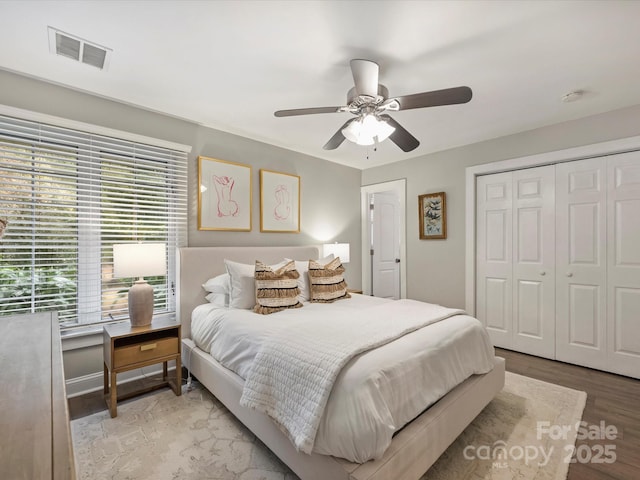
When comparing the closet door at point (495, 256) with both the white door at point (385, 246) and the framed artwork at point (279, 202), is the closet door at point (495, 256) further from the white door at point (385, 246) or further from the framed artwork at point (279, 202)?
the framed artwork at point (279, 202)

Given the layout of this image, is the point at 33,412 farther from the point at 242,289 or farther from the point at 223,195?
the point at 223,195

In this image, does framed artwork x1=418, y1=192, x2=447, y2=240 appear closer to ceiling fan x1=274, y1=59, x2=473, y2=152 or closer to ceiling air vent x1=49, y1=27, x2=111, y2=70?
ceiling fan x1=274, y1=59, x2=473, y2=152

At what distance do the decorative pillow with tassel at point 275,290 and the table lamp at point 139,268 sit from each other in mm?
753

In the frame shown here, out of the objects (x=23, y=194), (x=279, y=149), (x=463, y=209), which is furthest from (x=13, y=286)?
(x=463, y=209)

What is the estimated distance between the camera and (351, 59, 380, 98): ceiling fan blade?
1.75 metres

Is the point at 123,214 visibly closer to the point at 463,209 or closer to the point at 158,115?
the point at 158,115

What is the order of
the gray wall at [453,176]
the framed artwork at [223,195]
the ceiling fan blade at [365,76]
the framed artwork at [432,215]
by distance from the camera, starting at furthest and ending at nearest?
1. the framed artwork at [432,215]
2. the framed artwork at [223,195]
3. the gray wall at [453,176]
4. the ceiling fan blade at [365,76]

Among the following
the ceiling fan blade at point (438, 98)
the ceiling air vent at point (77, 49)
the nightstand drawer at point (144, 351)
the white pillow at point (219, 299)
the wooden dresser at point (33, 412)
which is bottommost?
the nightstand drawer at point (144, 351)

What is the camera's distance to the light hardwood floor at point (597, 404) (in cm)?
167

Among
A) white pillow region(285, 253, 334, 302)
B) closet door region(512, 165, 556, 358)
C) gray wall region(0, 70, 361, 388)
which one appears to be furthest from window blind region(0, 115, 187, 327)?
closet door region(512, 165, 556, 358)

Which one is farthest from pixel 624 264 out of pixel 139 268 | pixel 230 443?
pixel 139 268

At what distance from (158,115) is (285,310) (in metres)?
2.15

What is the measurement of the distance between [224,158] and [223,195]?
407 mm

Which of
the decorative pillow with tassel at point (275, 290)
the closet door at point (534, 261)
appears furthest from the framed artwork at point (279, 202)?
the closet door at point (534, 261)
